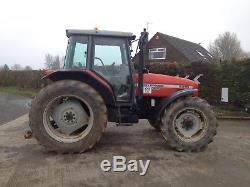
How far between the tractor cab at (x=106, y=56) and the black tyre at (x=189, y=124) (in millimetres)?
913

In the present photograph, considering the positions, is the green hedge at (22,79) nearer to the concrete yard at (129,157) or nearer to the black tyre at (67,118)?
the concrete yard at (129,157)

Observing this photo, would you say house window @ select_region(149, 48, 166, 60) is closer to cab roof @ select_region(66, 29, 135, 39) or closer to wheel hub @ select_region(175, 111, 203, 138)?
cab roof @ select_region(66, 29, 135, 39)

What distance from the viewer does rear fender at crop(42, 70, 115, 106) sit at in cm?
581

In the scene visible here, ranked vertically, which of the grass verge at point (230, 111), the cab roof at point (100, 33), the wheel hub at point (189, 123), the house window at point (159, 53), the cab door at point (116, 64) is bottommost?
the grass verge at point (230, 111)

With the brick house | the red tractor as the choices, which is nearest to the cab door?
the red tractor

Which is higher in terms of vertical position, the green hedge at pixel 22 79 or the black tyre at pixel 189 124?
the green hedge at pixel 22 79

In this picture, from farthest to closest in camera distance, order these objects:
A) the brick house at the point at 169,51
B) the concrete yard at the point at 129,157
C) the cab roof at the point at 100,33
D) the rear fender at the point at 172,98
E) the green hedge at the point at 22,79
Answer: the brick house at the point at 169,51, the green hedge at the point at 22,79, the cab roof at the point at 100,33, the rear fender at the point at 172,98, the concrete yard at the point at 129,157

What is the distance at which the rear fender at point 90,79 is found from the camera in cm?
581

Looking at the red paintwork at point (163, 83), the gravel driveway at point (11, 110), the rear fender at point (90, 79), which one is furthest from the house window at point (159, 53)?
the rear fender at point (90, 79)

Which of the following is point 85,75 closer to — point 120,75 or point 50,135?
point 120,75

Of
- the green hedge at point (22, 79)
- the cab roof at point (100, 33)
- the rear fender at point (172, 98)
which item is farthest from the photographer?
the green hedge at point (22, 79)

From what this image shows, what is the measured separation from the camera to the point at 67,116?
5867mm

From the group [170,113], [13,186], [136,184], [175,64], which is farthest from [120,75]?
[175,64]

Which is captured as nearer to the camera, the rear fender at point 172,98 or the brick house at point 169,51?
the rear fender at point 172,98
